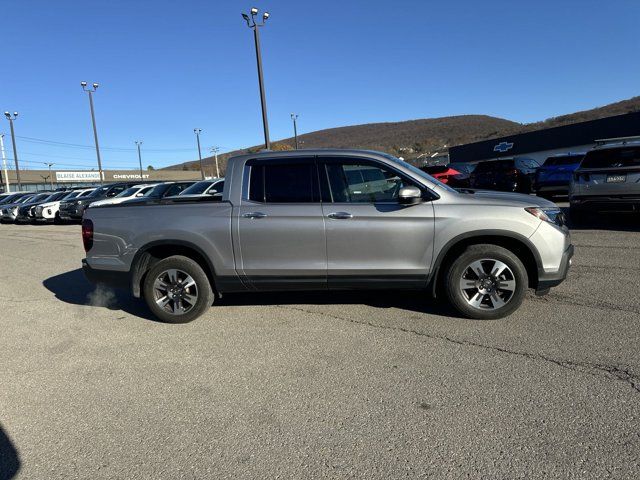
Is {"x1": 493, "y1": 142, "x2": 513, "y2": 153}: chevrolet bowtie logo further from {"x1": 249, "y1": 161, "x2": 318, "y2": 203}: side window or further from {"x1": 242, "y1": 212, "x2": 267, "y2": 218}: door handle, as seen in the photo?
{"x1": 242, "y1": 212, "x2": 267, "y2": 218}: door handle

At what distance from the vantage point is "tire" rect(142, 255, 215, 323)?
505 centimetres

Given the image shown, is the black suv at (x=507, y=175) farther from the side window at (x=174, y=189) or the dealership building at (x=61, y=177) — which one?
the dealership building at (x=61, y=177)

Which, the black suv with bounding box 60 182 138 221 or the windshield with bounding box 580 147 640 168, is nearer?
the windshield with bounding box 580 147 640 168

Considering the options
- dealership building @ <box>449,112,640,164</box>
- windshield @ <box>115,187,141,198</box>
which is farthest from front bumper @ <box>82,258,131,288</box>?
dealership building @ <box>449,112,640,164</box>

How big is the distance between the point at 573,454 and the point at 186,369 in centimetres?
292

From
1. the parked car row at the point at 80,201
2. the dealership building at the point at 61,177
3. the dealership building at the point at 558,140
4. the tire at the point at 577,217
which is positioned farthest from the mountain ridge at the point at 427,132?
the tire at the point at 577,217

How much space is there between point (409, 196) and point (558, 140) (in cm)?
3189

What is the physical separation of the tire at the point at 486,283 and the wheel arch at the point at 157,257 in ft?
8.50

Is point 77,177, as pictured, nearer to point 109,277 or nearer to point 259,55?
point 259,55

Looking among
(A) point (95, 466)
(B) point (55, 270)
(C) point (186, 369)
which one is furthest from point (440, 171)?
(A) point (95, 466)

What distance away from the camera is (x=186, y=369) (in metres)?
3.96

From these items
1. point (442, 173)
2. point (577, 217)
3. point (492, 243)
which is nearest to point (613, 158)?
point (577, 217)

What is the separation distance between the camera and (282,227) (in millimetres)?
4812

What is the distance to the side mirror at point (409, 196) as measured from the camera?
14.7ft
